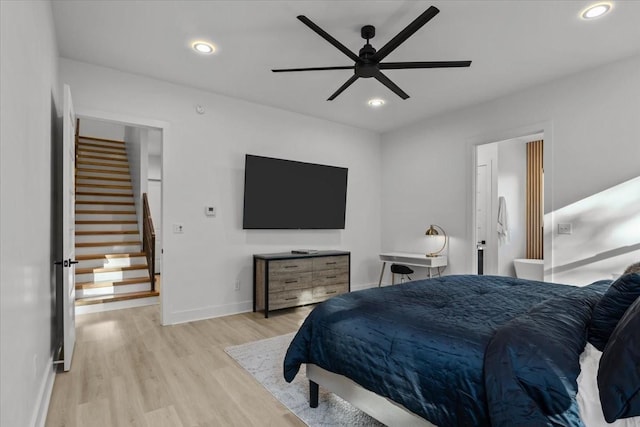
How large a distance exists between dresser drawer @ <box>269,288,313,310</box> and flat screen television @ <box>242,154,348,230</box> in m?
0.90

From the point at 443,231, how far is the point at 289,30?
11.3 feet

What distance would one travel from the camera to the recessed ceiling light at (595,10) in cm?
256

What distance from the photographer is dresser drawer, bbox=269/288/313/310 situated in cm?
423

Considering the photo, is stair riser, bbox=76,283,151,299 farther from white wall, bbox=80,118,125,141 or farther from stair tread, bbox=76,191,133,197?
white wall, bbox=80,118,125,141

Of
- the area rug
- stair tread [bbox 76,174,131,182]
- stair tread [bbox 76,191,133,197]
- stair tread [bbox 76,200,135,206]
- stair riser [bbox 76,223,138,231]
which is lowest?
the area rug

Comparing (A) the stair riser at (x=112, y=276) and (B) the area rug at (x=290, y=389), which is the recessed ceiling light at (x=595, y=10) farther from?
(A) the stair riser at (x=112, y=276)

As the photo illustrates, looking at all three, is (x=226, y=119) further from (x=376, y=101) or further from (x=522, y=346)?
(x=522, y=346)

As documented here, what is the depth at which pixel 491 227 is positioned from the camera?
5.77m

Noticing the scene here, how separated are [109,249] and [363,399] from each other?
5306 millimetres

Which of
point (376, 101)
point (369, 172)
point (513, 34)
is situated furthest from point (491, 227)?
point (513, 34)

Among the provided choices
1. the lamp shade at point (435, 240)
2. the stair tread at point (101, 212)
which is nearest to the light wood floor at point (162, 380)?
the lamp shade at point (435, 240)

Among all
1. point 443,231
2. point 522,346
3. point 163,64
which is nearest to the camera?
point 522,346

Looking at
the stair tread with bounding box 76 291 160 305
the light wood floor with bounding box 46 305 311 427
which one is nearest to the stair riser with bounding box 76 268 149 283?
the stair tread with bounding box 76 291 160 305

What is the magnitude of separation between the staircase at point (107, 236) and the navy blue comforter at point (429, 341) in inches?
146
